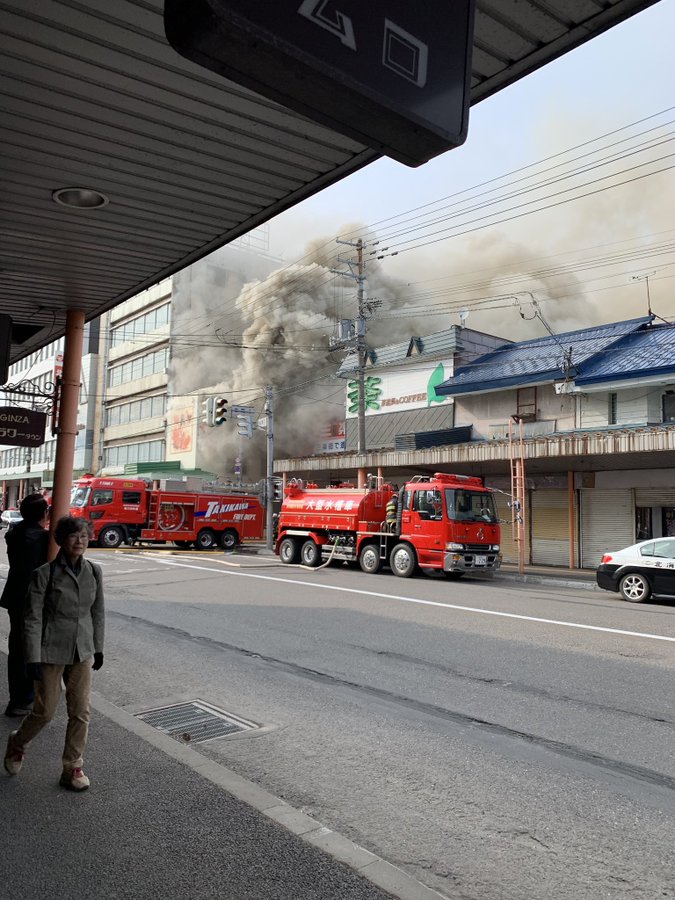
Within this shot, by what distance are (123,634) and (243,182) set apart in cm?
709

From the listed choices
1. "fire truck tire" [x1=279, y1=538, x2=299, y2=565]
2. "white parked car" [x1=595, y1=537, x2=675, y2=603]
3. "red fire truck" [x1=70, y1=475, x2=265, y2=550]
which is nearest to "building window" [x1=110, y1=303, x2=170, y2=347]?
"red fire truck" [x1=70, y1=475, x2=265, y2=550]

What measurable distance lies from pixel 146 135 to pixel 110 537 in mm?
24881

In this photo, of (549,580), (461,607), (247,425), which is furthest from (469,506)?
(247,425)

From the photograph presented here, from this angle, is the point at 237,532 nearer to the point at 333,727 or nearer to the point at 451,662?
the point at 451,662

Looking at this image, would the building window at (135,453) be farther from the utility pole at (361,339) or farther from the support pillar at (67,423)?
the support pillar at (67,423)

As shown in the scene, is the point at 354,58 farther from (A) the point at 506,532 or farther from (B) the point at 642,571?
(A) the point at 506,532

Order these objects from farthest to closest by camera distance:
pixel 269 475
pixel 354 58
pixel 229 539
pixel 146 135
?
pixel 229 539 → pixel 269 475 → pixel 146 135 → pixel 354 58

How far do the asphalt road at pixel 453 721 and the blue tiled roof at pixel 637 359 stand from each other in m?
11.3

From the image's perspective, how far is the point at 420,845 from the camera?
3.67 metres

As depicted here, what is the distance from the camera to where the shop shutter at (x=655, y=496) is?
69.4ft

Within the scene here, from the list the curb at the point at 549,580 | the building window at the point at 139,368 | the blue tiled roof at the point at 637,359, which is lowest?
the curb at the point at 549,580

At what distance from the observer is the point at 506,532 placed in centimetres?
2544

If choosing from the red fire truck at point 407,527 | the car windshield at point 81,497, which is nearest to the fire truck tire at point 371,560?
the red fire truck at point 407,527

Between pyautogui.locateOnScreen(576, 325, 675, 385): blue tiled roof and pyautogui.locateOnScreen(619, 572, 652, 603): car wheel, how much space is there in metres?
9.21
